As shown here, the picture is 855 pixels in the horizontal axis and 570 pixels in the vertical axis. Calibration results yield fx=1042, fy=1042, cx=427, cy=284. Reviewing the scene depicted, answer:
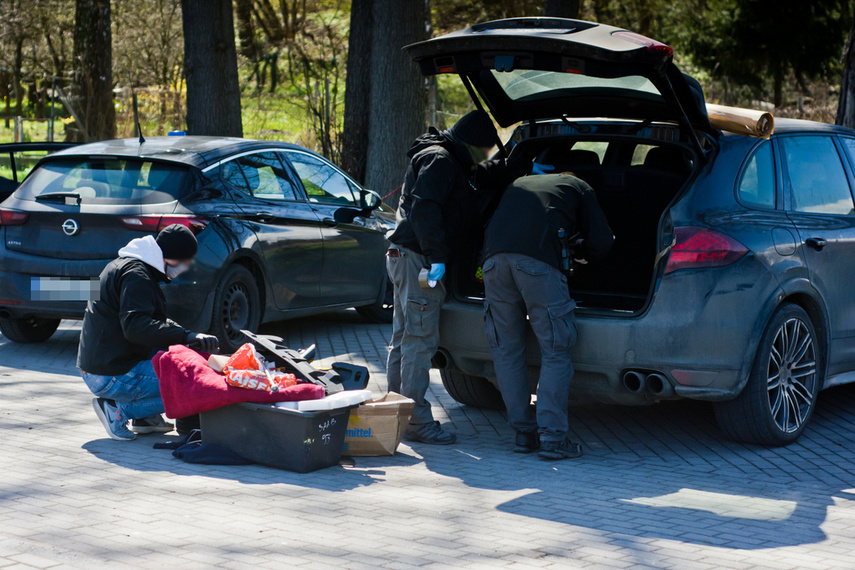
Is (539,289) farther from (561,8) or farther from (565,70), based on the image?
(561,8)

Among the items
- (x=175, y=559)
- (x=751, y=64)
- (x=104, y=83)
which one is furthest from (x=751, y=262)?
(x=751, y=64)

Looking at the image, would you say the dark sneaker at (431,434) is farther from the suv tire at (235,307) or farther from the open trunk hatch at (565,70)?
the suv tire at (235,307)

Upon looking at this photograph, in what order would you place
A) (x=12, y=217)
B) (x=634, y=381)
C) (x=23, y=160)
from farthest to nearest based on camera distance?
1. (x=23, y=160)
2. (x=12, y=217)
3. (x=634, y=381)

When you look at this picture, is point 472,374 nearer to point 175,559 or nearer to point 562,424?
point 562,424

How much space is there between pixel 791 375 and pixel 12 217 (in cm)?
575

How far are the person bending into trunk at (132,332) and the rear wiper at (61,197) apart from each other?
221 cm

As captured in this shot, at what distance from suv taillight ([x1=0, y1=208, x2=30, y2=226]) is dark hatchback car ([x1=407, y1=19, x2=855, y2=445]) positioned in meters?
3.61

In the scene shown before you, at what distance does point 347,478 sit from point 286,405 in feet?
Answer: 1.56

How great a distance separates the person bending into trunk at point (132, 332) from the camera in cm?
564

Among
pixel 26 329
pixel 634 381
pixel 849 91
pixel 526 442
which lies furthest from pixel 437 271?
pixel 849 91

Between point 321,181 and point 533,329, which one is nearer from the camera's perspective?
point 533,329

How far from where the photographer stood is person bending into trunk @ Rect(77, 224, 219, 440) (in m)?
5.64

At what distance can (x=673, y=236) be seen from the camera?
5.40 meters

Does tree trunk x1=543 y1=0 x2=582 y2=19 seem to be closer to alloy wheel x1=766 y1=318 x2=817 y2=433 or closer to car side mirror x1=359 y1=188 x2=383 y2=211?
car side mirror x1=359 y1=188 x2=383 y2=211
